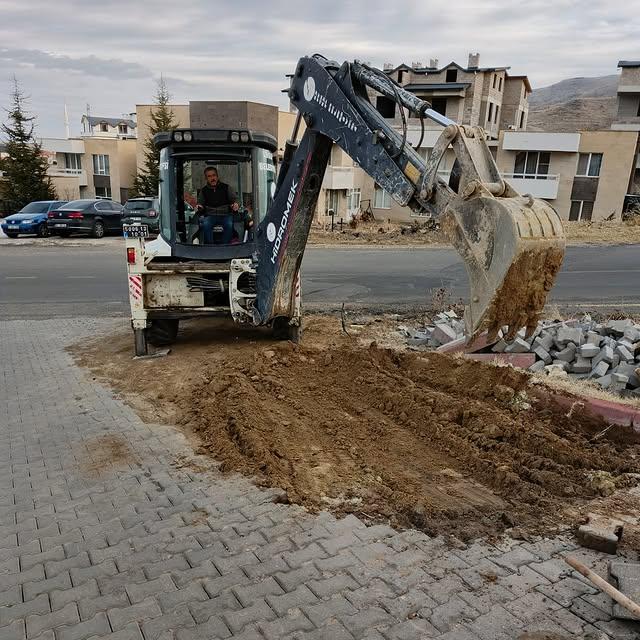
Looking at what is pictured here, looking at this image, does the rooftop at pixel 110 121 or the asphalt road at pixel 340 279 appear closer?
the asphalt road at pixel 340 279

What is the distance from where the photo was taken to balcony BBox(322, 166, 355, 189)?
37.0 metres

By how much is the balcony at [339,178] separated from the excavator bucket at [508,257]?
3350 cm

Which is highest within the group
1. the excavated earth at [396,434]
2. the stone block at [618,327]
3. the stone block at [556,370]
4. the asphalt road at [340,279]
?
the stone block at [618,327]

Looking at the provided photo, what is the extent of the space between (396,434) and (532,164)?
40.5 m

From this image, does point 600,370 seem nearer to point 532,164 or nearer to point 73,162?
point 532,164

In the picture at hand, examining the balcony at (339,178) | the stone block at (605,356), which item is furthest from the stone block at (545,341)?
the balcony at (339,178)

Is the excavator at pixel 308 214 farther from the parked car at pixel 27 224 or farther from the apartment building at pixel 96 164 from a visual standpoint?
the apartment building at pixel 96 164

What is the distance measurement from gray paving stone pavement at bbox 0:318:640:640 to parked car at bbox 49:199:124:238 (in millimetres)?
22711

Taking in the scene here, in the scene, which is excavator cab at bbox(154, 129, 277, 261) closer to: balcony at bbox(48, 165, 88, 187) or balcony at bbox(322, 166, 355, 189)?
balcony at bbox(322, 166, 355, 189)

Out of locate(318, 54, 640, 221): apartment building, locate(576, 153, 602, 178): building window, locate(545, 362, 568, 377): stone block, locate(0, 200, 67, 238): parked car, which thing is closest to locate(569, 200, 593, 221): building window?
locate(318, 54, 640, 221): apartment building

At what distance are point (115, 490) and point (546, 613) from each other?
3.24 m

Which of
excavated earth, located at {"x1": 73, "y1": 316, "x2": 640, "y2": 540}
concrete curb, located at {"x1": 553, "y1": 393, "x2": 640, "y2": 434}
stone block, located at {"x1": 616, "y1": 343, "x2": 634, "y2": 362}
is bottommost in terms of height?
excavated earth, located at {"x1": 73, "y1": 316, "x2": 640, "y2": 540}

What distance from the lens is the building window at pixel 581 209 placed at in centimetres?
4112

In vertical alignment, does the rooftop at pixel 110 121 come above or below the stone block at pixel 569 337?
above
